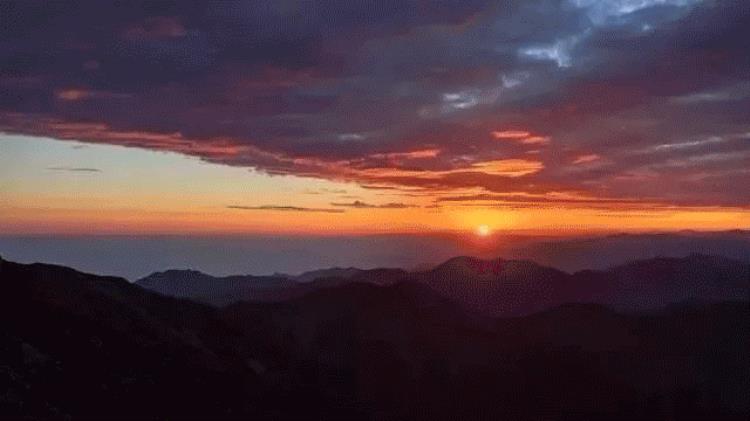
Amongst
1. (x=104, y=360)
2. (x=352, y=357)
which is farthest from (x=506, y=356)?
(x=104, y=360)

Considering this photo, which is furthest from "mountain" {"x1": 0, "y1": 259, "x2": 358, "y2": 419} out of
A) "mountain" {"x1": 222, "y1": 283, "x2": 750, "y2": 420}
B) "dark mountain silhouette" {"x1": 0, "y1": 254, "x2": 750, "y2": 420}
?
"mountain" {"x1": 222, "y1": 283, "x2": 750, "y2": 420}

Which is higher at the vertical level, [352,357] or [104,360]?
[104,360]

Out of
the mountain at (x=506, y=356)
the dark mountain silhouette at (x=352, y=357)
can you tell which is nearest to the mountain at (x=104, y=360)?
the dark mountain silhouette at (x=352, y=357)

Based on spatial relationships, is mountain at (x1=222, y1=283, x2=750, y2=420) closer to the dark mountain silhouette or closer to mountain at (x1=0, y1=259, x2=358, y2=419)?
the dark mountain silhouette

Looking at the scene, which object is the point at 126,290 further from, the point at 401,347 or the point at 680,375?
the point at 680,375

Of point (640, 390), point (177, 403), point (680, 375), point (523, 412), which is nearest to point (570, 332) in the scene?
point (680, 375)

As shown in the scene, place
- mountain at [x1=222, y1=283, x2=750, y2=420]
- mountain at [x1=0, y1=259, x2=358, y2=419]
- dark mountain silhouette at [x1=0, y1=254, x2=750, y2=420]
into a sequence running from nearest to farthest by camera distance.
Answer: mountain at [x1=0, y1=259, x2=358, y2=419], dark mountain silhouette at [x1=0, y1=254, x2=750, y2=420], mountain at [x1=222, y1=283, x2=750, y2=420]

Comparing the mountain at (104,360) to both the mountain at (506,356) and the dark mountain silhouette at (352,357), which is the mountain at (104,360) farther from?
the mountain at (506,356)

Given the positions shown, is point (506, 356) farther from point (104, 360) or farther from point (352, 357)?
point (104, 360)
